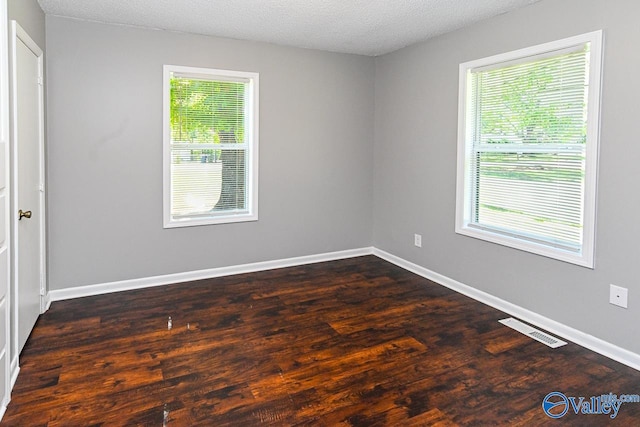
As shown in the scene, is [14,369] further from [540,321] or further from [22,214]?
[540,321]

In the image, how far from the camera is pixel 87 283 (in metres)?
3.95

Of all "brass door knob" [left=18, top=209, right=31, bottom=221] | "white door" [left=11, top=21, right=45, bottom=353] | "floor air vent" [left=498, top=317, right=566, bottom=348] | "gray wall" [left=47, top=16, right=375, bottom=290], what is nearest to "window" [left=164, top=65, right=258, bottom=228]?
"gray wall" [left=47, top=16, right=375, bottom=290]

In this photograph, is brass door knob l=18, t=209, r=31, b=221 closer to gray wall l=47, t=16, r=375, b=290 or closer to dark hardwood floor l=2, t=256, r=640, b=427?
dark hardwood floor l=2, t=256, r=640, b=427

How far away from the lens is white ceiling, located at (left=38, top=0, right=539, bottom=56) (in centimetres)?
334

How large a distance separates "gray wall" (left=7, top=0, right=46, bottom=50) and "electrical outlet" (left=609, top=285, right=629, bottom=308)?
12.8 ft

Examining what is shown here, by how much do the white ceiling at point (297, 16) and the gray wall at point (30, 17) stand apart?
0.40 ft

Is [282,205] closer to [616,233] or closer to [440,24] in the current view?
[440,24]

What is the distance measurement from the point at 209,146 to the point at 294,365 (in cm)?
252

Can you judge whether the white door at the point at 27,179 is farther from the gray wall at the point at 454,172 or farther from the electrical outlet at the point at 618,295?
the electrical outlet at the point at 618,295

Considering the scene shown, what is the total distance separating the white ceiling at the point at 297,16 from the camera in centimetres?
334

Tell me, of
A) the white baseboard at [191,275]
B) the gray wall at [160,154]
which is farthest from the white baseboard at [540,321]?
the gray wall at [160,154]

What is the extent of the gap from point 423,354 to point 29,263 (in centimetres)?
269

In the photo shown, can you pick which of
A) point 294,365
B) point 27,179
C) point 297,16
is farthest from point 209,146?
point 294,365

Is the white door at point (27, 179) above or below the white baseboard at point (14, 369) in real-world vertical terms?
above
